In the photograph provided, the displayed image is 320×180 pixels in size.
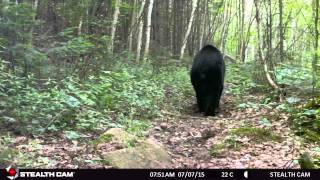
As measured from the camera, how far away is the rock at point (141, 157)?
531cm

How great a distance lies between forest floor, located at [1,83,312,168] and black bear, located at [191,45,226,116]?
2.36 ft

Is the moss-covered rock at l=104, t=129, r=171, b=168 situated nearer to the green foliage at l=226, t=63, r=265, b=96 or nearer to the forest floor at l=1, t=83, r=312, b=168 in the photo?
the forest floor at l=1, t=83, r=312, b=168

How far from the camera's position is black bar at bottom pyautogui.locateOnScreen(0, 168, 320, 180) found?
4.46 m

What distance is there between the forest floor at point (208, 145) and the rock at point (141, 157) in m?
0.13

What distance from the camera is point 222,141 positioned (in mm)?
6832

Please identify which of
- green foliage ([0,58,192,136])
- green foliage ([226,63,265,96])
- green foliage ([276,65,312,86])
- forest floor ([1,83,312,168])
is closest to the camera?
forest floor ([1,83,312,168])

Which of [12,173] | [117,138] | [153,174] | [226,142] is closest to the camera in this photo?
[12,173]

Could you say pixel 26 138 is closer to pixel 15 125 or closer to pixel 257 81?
pixel 15 125

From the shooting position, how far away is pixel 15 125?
6.21 meters

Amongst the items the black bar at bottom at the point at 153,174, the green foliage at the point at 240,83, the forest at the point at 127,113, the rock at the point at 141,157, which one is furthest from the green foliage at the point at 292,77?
the black bar at bottom at the point at 153,174

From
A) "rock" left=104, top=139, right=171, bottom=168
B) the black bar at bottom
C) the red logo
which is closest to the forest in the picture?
"rock" left=104, top=139, right=171, bottom=168

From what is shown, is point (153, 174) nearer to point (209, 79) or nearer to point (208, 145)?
point (208, 145)

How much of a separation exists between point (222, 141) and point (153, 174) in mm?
2376

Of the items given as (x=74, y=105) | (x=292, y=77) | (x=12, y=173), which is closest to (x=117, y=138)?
(x=74, y=105)
